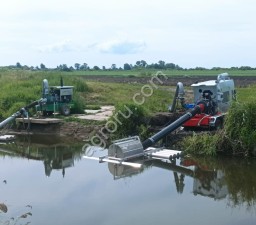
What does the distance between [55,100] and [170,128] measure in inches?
281

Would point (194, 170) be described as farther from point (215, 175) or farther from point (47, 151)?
point (47, 151)

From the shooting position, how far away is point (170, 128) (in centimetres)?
1441

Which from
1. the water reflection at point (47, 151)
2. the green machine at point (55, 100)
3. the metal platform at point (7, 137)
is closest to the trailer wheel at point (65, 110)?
the green machine at point (55, 100)

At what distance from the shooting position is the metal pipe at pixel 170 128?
46.4 feet

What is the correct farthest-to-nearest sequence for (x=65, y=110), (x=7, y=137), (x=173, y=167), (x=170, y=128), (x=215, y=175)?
(x=65, y=110) → (x=7, y=137) → (x=170, y=128) → (x=173, y=167) → (x=215, y=175)

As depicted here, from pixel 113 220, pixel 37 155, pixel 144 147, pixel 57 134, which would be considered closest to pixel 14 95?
pixel 57 134

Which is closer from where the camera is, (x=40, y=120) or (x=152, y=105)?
(x=40, y=120)

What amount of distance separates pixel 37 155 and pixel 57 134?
10.6ft

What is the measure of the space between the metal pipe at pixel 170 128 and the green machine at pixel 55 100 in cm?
673

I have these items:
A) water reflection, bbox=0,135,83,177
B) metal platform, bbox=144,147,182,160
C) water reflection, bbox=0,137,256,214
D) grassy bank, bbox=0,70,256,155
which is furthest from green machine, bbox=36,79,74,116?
Answer: metal platform, bbox=144,147,182,160

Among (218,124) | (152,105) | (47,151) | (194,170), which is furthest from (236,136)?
(47,151)

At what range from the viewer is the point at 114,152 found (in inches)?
521

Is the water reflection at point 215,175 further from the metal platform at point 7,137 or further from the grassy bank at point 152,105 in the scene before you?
the metal platform at point 7,137

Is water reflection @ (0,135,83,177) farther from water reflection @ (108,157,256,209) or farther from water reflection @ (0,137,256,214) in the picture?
water reflection @ (108,157,256,209)
